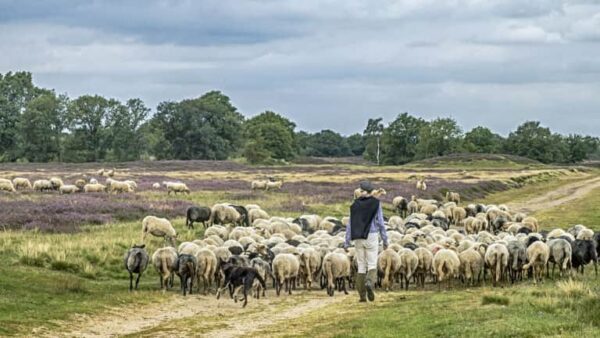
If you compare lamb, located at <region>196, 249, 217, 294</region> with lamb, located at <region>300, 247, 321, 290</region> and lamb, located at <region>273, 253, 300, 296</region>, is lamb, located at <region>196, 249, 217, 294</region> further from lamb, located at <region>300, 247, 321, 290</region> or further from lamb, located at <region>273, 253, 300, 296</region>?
lamb, located at <region>300, 247, 321, 290</region>

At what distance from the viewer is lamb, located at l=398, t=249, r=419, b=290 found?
23.8 meters

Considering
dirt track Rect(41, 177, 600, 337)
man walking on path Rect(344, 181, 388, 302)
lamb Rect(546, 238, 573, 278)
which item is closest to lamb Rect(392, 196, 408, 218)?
lamb Rect(546, 238, 573, 278)

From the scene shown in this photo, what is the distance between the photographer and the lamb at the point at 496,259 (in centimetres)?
2417

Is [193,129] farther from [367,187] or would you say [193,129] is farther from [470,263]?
[367,187]

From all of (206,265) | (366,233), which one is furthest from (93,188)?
(366,233)

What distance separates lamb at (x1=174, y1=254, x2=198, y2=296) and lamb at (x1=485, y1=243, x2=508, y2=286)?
8602 mm

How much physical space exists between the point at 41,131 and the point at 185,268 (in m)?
122

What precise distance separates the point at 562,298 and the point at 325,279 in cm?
899

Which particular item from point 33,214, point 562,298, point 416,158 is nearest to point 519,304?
point 562,298

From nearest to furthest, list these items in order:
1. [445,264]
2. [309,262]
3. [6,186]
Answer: [445,264], [309,262], [6,186]

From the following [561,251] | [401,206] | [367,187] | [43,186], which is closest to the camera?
[367,187]

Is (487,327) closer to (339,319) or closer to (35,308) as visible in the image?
(339,319)

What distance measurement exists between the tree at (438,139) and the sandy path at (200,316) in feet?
480

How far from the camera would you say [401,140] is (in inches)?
6826
